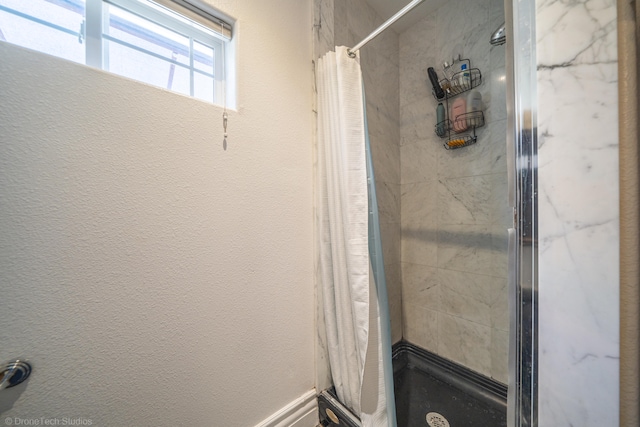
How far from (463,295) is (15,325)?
1.77 m

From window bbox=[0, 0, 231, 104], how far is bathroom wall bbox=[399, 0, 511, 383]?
1.26 metres

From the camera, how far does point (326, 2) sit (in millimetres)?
1062

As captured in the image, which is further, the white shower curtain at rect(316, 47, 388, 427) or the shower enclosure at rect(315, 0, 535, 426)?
the shower enclosure at rect(315, 0, 535, 426)

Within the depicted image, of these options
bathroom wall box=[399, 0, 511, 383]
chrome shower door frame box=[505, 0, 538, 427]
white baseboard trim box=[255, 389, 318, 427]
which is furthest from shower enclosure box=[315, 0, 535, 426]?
chrome shower door frame box=[505, 0, 538, 427]

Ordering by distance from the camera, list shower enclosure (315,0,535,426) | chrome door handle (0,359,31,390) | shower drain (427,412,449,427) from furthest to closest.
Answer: shower enclosure (315,0,535,426) < shower drain (427,412,449,427) < chrome door handle (0,359,31,390)

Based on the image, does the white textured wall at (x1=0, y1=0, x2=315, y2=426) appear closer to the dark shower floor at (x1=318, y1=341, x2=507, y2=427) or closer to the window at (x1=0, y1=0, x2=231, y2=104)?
the window at (x1=0, y1=0, x2=231, y2=104)

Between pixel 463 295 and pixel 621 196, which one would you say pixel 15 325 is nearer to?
pixel 621 196

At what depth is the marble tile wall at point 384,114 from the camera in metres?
1.25

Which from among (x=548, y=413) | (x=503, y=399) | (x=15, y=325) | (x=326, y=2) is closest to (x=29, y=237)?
(x=15, y=325)

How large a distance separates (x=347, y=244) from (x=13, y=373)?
95 centimetres

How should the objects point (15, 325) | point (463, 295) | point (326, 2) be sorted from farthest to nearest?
1. point (463, 295)
2. point (326, 2)
3. point (15, 325)

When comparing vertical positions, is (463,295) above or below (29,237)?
below

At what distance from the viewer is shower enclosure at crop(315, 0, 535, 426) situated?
1.12 metres

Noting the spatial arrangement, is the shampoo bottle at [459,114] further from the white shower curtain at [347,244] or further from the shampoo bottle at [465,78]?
the white shower curtain at [347,244]
